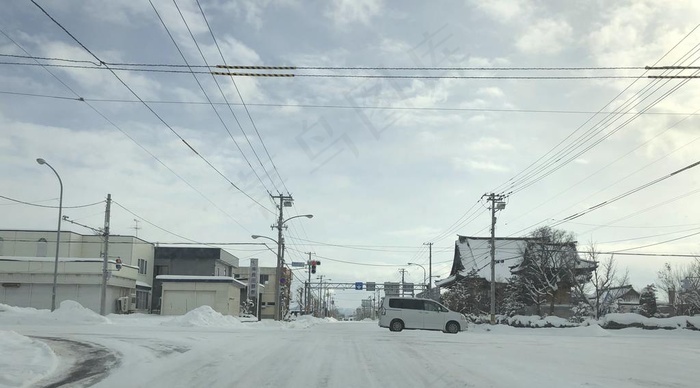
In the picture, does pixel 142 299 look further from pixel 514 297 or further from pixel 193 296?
pixel 514 297

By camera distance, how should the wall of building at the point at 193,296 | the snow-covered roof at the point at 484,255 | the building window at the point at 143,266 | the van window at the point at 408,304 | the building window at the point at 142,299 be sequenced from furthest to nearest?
the building window at the point at 143,266, the snow-covered roof at the point at 484,255, the building window at the point at 142,299, the wall of building at the point at 193,296, the van window at the point at 408,304

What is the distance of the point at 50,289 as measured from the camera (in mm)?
51594

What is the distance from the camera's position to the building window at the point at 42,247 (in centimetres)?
6581

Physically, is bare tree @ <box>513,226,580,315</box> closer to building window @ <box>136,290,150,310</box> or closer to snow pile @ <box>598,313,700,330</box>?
snow pile @ <box>598,313,700,330</box>

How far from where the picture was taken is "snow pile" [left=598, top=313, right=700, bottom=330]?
1304 inches

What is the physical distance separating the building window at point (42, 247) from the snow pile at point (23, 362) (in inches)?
2237

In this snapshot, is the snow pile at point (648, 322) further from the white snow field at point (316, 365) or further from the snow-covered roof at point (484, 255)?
the snow-covered roof at point (484, 255)

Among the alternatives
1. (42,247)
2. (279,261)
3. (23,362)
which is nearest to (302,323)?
(279,261)

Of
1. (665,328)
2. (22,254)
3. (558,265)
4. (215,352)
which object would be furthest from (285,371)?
(22,254)

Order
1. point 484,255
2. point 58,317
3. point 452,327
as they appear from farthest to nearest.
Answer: point 484,255, point 58,317, point 452,327

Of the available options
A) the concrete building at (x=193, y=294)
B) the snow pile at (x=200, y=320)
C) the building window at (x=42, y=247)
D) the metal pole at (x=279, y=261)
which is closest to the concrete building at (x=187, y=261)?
the concrete building at (x=193, y=294)

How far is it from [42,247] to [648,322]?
61754 millimetres

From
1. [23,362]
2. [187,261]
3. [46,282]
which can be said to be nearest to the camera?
[23,362]

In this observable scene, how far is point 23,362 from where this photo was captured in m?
11.1
